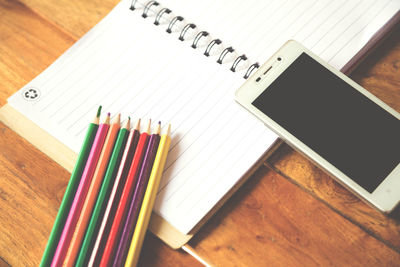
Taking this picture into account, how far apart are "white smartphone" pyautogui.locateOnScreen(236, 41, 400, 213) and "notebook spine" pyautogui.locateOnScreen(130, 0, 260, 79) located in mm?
71

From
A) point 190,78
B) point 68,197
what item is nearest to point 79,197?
point 68,197

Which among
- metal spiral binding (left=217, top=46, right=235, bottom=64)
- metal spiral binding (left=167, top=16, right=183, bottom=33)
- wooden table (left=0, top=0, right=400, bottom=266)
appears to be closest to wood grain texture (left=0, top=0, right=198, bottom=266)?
wooden table (left=0, top=0, right=400, bottom=266)

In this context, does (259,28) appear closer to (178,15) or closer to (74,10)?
(178,15)


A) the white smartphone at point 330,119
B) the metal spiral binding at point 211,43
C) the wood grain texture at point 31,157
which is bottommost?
the wood grain texture at point 31,157

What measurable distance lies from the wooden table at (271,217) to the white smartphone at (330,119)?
5 centimetres

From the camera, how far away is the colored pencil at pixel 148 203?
0.54 m

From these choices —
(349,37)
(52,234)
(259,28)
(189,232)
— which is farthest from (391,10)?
(52,234)

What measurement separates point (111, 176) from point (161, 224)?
102 millimetres

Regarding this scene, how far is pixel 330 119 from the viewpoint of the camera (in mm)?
561

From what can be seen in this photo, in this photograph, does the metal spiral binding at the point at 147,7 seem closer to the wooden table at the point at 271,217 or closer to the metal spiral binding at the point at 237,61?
the metal spiral binding at the point at 237,61

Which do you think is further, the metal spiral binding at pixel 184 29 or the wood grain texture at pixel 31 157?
the metal spiral binding at pixel 184 29

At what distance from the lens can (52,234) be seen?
21.4 inches

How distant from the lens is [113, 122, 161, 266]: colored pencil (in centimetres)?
53

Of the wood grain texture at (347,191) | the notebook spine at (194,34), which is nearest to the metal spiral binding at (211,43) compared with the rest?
the notebook spine at (194,34)
